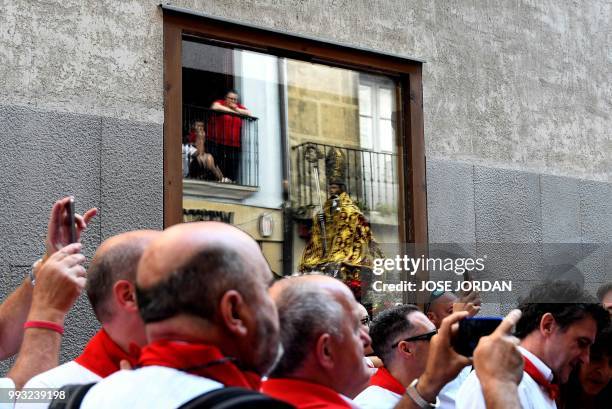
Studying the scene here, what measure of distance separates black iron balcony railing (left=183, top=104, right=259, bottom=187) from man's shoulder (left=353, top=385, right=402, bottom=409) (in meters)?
2.67

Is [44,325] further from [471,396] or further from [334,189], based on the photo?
[334,189]

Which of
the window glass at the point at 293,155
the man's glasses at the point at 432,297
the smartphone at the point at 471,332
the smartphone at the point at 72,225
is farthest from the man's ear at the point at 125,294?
the window glass at the point at 293,155

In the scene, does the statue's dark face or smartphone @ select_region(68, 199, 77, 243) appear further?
the statue's dark face

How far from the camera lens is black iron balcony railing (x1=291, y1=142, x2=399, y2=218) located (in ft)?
23.2

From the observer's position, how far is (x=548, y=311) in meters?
3.98

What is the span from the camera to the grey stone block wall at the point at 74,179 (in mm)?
5664

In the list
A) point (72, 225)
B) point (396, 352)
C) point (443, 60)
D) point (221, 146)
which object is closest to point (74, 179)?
point (221, 146)

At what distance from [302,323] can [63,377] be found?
2.68ft

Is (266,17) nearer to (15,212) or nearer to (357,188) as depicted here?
(357,188)

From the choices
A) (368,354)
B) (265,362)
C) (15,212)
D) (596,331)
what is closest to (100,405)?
(265,362)

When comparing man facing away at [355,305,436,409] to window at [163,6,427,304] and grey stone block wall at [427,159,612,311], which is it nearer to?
window at [163,6,427,304]

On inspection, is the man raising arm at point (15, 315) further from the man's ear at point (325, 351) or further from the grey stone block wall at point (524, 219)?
the grey stone block wall at point (524, 219)

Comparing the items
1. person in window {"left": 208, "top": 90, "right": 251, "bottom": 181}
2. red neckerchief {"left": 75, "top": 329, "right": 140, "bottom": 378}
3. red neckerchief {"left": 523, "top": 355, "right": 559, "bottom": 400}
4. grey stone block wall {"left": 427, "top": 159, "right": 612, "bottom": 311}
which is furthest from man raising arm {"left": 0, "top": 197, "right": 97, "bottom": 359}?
grey stone block wall {"left": 427, "top": 159, "right": 612, "bottom": 311}

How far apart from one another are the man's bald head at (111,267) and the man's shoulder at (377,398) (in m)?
1.72
